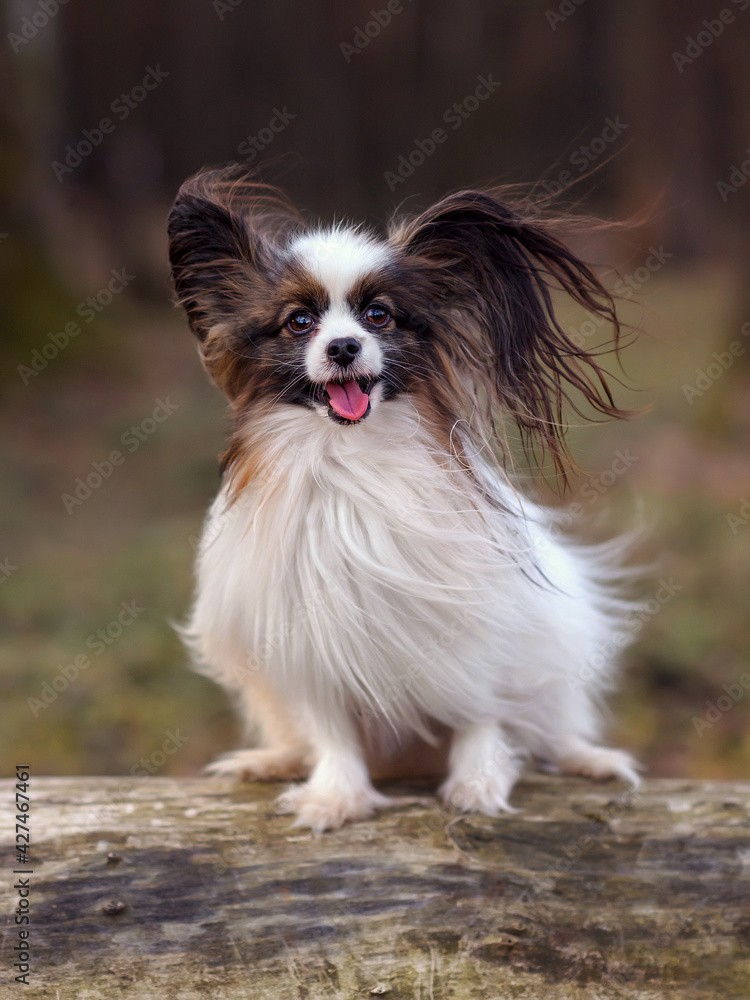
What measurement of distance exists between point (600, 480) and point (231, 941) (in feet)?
13.8

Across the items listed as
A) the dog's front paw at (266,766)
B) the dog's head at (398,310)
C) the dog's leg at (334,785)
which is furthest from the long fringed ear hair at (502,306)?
the dog's front paw at (266,766)

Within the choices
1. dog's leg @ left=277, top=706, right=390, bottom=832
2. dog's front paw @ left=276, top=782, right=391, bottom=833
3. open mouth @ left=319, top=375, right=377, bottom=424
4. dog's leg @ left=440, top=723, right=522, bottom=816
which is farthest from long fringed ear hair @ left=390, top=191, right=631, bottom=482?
dog's front paw @ left=276, top=782, right=391, bottom=833

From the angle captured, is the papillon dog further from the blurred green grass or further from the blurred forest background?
the blurred green grass

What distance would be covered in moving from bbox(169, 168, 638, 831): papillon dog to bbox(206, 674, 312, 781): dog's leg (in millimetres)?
256

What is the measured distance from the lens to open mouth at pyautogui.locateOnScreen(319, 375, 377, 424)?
7.69 feet

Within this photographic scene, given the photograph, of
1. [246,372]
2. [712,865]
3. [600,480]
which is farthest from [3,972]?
[600,480]

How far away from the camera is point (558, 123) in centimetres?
1570

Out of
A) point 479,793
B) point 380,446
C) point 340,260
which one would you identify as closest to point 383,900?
point 479,793

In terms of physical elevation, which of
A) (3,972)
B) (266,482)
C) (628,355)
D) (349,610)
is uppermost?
(628,355)

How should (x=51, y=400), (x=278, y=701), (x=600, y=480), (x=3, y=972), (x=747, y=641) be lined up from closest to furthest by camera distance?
(x=3, y=972) → (x=278, y=701) → (x=747, y=641) → (x=600, y=480) → (x=51, y=400)

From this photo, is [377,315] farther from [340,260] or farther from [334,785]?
[334,785]

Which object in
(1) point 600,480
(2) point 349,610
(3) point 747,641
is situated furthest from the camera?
(1) point 600,480

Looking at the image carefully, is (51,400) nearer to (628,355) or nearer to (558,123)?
(628,355)

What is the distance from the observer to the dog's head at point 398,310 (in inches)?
92.8
